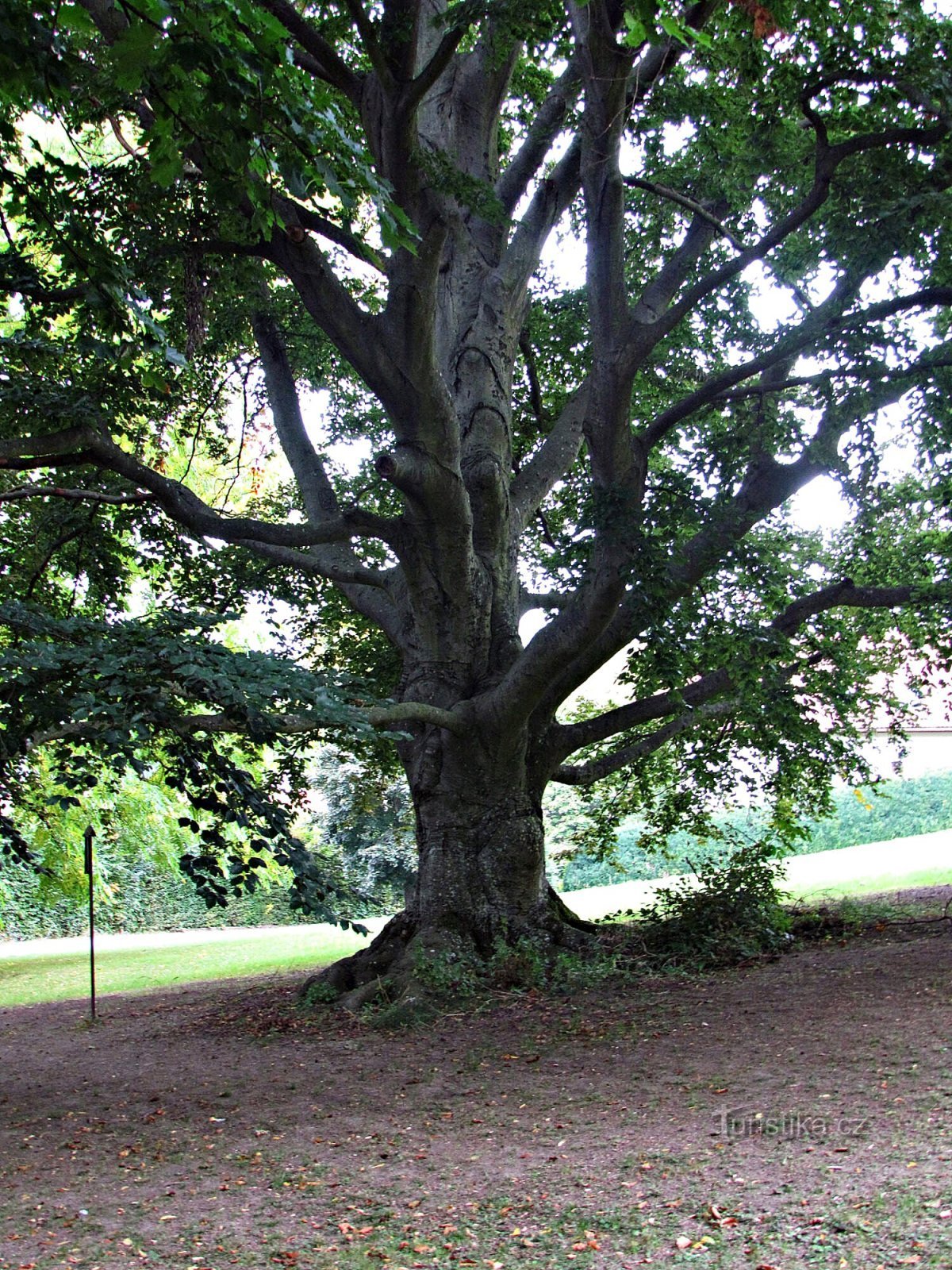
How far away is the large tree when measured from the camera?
668 centimetres

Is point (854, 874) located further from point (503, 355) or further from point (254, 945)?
point (503, 355)

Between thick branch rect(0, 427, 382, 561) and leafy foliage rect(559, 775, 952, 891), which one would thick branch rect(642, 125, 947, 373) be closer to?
thick branch rect(0, 427, 382, 561)

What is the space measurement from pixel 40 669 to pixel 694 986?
5.72 m

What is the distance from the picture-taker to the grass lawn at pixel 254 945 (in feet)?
52.0

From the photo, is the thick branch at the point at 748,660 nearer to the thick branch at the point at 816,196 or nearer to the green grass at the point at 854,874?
the green grass at the point at 854,874

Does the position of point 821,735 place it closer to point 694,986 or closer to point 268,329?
point 694,986

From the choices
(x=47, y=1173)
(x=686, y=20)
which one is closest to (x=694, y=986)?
(x=47, y=1173)

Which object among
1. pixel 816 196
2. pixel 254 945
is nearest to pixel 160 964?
pixel 254 945

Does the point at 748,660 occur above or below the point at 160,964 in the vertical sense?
above

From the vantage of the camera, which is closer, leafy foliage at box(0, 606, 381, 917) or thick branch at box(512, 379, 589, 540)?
leafy foliage at box(0, 606, 381, 917)

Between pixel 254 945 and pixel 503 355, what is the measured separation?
1464 centimetres

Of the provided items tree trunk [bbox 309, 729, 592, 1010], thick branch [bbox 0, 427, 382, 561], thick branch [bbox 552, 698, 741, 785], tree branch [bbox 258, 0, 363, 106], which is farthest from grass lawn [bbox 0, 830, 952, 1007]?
tree branch [bbox 258, 0, 363, 106]

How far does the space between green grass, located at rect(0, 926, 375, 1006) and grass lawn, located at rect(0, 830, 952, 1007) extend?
24 millimetres

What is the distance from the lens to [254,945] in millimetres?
21672
